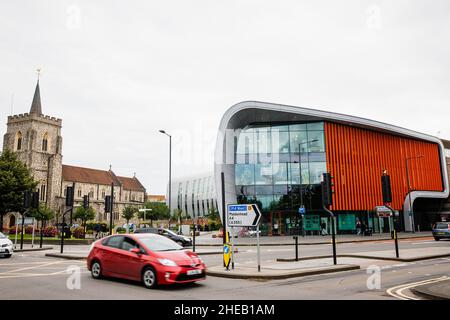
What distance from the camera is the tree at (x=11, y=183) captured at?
45.8 meters

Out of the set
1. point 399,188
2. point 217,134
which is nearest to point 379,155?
point 399,188

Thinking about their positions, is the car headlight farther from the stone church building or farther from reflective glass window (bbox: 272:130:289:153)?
the stone church building

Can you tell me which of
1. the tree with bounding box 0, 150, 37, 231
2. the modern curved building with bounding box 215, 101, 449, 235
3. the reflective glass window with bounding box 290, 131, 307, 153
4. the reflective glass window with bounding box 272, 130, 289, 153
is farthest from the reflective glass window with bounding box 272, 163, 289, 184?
the tree with bounding box 0, 150, 37, 231

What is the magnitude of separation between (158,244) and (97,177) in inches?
4119

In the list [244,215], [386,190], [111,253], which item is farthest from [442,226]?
[111,253]

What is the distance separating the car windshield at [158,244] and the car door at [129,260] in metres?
0.27

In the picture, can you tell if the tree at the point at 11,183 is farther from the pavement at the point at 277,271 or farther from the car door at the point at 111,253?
the pavement at the point at 277,271

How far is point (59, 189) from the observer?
287 ft

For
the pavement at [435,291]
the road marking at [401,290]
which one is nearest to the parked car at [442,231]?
the road marking at [401,290]

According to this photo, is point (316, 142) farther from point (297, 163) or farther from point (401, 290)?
point (401, 290)

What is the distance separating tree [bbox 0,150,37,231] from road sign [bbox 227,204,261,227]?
4041 centimetres

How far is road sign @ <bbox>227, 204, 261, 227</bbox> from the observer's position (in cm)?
1219

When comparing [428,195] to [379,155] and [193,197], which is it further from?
[193,197]

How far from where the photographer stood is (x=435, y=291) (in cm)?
827
